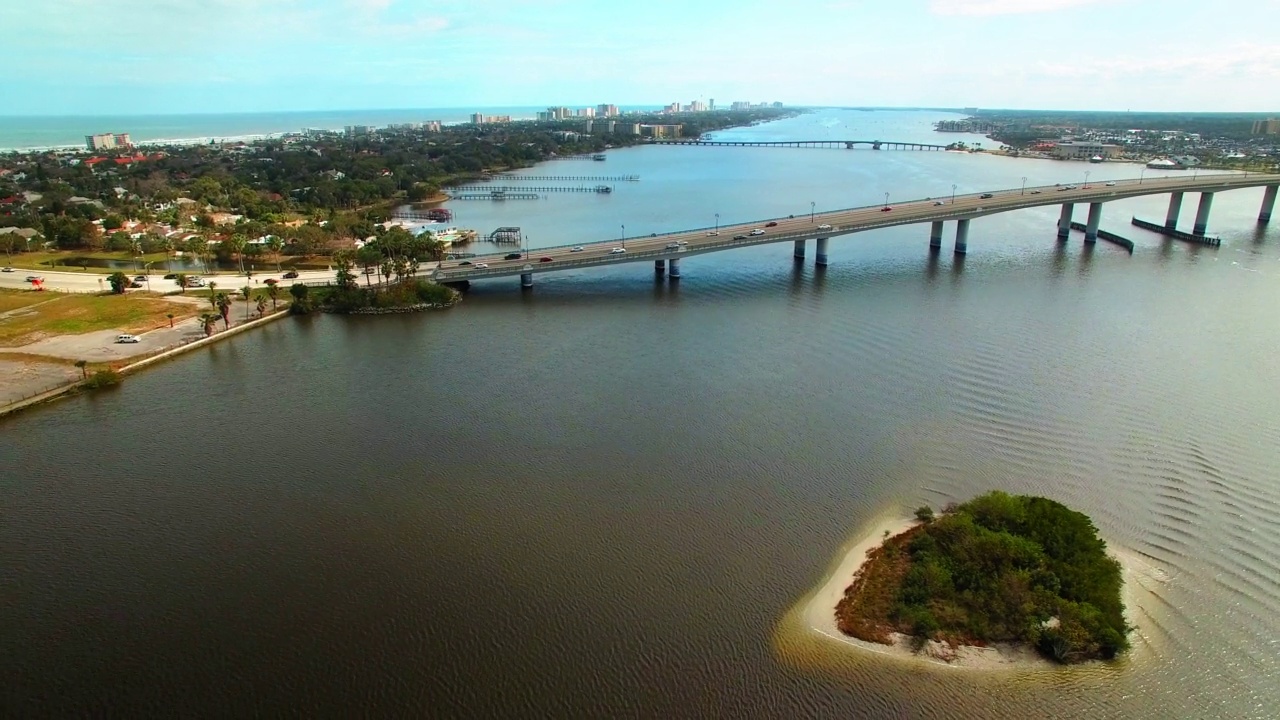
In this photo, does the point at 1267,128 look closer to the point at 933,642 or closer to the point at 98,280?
the point at 933,642

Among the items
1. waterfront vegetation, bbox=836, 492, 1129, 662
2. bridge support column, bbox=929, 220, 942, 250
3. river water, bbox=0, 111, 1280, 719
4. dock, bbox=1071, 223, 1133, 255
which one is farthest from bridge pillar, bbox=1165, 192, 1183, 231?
waterfront vegetation, bbox=836, 492, 1129, 662

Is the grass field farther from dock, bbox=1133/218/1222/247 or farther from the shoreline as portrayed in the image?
dock, bbox=1133/218/1222/247

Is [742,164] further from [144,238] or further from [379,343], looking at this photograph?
[379,343]

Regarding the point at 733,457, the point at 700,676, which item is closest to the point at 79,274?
the point at 733,457

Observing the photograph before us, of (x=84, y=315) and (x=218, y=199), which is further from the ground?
(x=218, y=199)

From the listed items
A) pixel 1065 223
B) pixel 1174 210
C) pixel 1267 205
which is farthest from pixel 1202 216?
pixel 1267 205

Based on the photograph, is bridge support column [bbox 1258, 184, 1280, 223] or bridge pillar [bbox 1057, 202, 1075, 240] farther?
bridge support column [bbox 1258, 184, 1280, 223]
